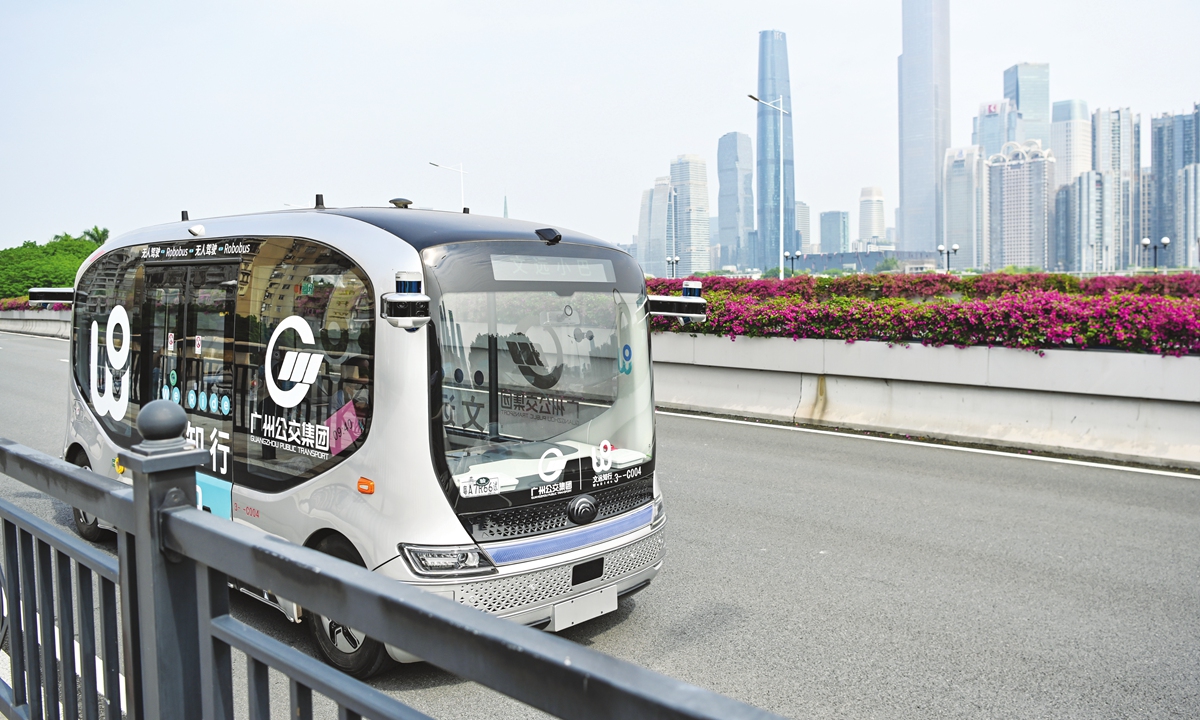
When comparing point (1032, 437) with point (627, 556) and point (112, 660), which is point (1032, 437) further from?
point (112, 660)

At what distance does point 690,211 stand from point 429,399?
84.9 meters

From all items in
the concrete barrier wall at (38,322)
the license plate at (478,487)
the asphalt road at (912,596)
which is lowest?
the asphalt road at (912,596)

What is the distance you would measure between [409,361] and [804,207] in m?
185

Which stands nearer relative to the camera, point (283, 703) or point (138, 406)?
point (283, 703)

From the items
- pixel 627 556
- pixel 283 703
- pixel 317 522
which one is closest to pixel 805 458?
pixel 627 556

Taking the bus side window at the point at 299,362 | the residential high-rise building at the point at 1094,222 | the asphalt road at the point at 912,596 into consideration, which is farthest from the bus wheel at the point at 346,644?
the residential high-rise building at the point at 1094,222

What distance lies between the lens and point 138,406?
598 cm

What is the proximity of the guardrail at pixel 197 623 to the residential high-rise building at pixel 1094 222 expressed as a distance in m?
187

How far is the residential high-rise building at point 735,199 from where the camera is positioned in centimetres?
15588

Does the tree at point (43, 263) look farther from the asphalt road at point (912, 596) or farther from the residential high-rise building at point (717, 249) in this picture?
the residential high-rise building at point (717, 249)

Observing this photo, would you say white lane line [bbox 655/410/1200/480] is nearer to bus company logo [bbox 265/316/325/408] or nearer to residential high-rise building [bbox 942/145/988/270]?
bus company logo [bbox 265/316/325/408]

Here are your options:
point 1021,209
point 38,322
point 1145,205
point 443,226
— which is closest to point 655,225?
point 38,322

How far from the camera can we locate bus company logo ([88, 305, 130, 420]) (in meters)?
6.18

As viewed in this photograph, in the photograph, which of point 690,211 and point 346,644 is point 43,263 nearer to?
point 690,211
